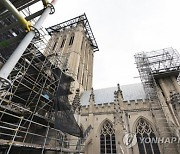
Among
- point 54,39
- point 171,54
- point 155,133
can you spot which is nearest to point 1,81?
point 155,133

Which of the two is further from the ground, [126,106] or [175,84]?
[175,84]

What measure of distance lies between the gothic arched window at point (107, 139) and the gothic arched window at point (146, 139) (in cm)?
257

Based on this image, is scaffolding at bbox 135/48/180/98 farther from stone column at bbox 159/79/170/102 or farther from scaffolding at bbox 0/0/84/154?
scaffolding at bbox 0/0/84/154

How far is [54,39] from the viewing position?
30.8 metres

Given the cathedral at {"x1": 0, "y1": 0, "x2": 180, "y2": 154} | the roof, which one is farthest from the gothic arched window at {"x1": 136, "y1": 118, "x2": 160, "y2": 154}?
the roof

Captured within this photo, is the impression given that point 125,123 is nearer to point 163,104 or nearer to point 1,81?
point 163,104

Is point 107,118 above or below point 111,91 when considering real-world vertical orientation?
below

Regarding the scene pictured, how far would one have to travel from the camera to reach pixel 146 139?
12781 mm

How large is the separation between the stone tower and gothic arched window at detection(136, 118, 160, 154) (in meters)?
11.5

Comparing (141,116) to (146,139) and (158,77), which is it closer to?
(146,139)

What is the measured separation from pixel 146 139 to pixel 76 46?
1926cm

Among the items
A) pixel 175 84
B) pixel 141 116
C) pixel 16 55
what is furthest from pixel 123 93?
pixel 16 55

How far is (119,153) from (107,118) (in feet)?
12.4

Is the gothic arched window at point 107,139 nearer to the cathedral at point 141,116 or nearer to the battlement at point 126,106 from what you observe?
the cathedral at point 141,116
